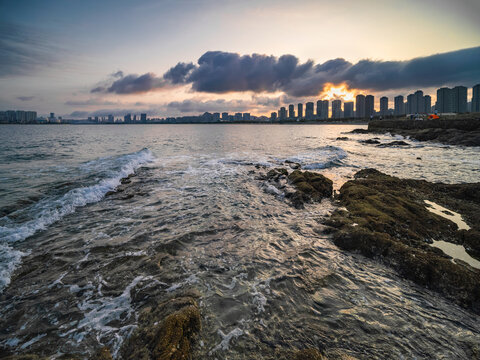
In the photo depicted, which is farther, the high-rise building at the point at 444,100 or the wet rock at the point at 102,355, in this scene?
the high-rise building at the point at 444,100

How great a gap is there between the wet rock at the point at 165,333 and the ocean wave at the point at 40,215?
3.41 metres

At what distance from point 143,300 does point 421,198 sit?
35.9 feet

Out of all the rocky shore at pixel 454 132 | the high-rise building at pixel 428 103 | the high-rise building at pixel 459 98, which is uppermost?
the high-rise building at pixel 428 103

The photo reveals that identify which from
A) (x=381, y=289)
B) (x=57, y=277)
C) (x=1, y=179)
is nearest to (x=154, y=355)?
Answer: (x=57, y=277)

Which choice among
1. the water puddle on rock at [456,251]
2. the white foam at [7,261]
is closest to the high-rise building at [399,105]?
the water puddle on rock at [456,251]

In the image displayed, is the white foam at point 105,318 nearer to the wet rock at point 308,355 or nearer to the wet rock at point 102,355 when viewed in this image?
the wet rock at point 102,355

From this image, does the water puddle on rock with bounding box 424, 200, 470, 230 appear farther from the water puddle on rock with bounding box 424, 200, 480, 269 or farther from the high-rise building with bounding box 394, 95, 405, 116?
the high-rise building with bounding box 394, 95, 405, 116

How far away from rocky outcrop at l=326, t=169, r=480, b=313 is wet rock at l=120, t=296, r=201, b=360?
14.3 feet

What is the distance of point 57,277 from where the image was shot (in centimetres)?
457

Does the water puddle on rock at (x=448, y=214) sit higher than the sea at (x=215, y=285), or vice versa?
the water puddle on rock at (x=448, y=214)

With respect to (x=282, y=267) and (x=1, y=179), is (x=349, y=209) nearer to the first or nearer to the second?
(x=282, y=267)

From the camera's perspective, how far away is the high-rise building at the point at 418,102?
141 m

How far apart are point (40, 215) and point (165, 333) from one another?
7831 mm

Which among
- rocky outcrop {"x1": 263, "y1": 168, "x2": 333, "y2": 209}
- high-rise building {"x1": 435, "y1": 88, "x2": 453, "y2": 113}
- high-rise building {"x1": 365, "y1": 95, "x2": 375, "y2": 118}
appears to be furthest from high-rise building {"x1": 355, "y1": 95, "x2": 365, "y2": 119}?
rocky outcrop {"x1": 263, "y1": 168, "x2": 333, "y2": 209}
